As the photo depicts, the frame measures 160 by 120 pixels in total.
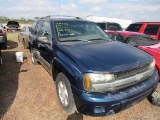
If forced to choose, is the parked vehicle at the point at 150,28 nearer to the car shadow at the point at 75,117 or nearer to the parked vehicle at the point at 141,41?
the parked vehicle at the point at 141,41

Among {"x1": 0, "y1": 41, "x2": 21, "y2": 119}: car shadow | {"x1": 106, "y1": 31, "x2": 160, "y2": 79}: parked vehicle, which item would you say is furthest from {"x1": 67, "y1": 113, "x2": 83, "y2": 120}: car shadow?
{"x1": 106, "y1": 31, "x2": 160, "y2": 79}: parked vehicle

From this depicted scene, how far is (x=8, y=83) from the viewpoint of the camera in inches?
195

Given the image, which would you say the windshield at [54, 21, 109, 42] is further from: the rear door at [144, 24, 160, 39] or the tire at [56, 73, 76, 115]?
the rear door at [144, 24, 160, 39]

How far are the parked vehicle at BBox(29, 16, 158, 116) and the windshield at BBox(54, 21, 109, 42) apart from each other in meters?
0.03

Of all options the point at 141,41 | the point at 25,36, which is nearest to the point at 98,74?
the point at 141,41

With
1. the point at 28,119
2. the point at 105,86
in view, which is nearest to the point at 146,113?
the point at 105,86

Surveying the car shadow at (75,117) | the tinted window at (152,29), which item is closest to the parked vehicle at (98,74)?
the car shadow at (75,117)

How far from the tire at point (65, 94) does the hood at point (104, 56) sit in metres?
0.52

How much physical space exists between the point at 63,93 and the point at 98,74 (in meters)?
1.09

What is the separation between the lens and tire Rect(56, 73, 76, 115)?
3166 mm

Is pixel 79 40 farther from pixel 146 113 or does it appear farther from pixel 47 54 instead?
pixel 146 113

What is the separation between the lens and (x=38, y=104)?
3.87 meters

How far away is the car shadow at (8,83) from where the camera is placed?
386 centimetres

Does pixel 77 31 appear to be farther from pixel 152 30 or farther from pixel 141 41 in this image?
pixel 152 30
